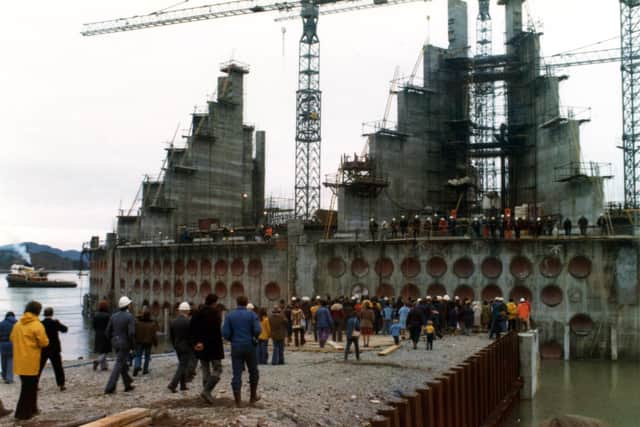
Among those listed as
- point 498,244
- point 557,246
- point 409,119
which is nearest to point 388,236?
point 498,244

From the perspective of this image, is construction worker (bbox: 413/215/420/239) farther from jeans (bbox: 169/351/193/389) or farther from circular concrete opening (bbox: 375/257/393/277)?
jeans (bbox: 169/351/193/389)

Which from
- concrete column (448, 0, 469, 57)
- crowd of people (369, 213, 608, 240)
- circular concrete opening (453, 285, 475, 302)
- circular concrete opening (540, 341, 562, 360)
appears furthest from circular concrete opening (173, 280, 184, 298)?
Answer: concrete column (448, 0, 469, 57)

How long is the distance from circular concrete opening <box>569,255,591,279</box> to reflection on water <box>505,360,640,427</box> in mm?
5408

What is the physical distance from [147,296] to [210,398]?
169 ft

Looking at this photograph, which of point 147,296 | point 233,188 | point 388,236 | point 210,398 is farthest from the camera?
point 233,188

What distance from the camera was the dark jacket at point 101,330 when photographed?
20.4 metres

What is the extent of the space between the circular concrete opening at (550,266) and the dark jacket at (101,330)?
102 feet

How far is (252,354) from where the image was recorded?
599 inches

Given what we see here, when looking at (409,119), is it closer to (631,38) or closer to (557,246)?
(557,246)

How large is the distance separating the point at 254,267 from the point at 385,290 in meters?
11.9

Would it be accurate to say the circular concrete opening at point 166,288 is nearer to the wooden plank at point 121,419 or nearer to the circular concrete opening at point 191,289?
the circular concrete opening at point 191,289

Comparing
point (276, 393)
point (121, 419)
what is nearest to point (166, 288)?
point (276, 393)

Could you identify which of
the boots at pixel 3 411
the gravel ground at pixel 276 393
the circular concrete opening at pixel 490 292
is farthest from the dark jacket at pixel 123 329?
the circular concrete opening at pixel 490 292

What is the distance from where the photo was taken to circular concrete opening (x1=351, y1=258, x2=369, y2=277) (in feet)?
162
